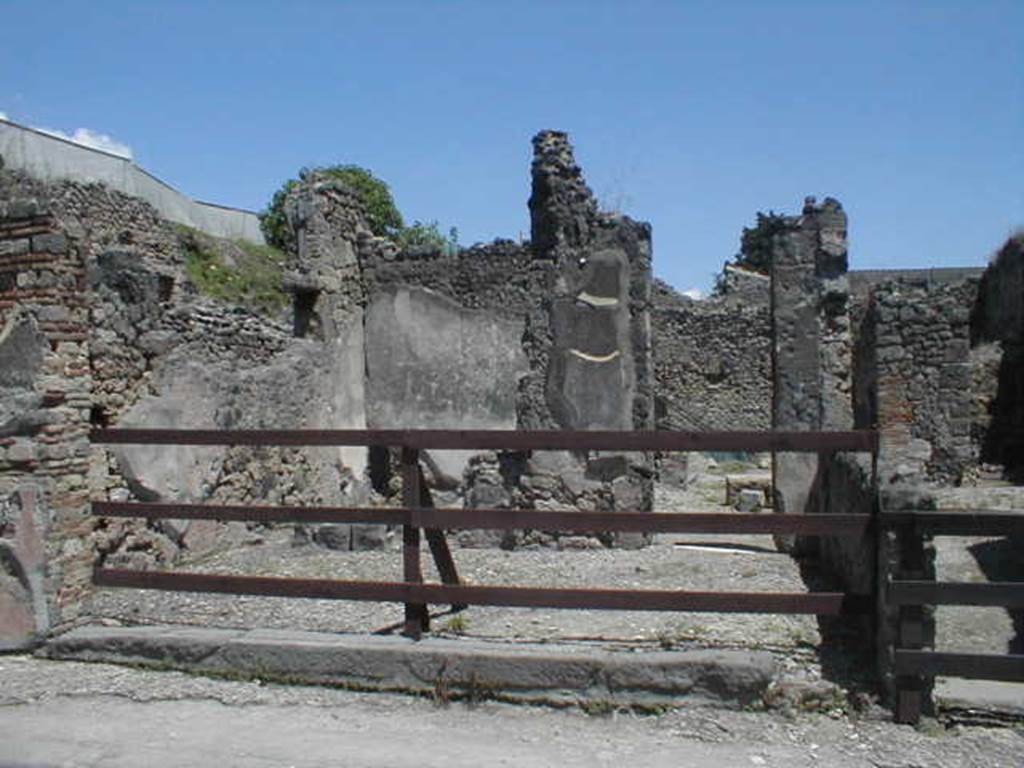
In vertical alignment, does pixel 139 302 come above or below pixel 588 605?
above

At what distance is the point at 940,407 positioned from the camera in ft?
48.6

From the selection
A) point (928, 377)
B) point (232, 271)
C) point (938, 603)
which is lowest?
point (938, 603)

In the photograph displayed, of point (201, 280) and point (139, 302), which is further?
point (201, 280)

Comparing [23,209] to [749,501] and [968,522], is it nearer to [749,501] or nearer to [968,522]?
[968,522]

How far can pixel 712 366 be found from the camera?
27.8m

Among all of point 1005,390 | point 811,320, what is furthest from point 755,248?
point 811,320

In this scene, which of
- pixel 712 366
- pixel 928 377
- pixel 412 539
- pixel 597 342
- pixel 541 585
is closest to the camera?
pixel 412 539

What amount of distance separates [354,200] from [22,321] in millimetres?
7876

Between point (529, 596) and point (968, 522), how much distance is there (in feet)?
6.80

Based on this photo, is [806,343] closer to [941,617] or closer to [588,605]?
[941,617]

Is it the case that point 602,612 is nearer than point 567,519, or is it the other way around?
point 567,519

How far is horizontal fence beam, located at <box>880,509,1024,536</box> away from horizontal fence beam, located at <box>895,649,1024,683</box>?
0.53m

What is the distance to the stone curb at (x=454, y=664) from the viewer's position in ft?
14.7

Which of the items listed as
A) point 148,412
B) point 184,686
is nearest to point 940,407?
point 148,412
